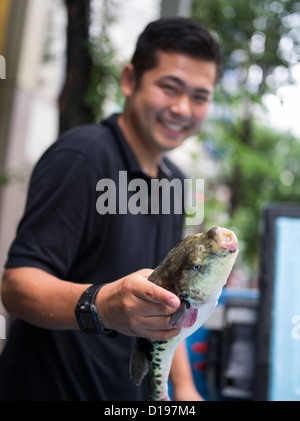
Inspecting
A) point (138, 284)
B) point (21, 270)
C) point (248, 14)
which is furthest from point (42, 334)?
point (248, 14)

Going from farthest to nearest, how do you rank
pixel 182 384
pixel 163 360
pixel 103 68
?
pixel 103 68 < pixel 182 384 < pixel 163 360

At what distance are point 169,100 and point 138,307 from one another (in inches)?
16.1

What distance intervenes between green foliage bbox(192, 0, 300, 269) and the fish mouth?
3.17 feet

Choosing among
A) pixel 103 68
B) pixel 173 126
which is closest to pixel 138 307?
pixel 173 126

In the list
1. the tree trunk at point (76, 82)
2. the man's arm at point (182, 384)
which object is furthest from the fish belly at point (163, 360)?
the tree trunk at point (76, 82)

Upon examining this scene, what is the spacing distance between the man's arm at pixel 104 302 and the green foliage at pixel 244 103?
78cm

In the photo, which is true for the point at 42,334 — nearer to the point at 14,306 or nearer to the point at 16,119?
the point at 14,306

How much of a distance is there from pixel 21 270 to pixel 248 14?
2.10 metres

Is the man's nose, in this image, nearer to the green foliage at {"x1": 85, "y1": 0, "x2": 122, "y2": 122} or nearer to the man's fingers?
the man's fingers

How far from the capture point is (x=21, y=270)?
0.77 meters

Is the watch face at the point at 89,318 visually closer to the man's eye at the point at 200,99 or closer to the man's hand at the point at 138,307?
the man's hand at the point at 138,307

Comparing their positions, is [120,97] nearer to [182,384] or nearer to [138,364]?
[182,384]

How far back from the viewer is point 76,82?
71.8 inches
